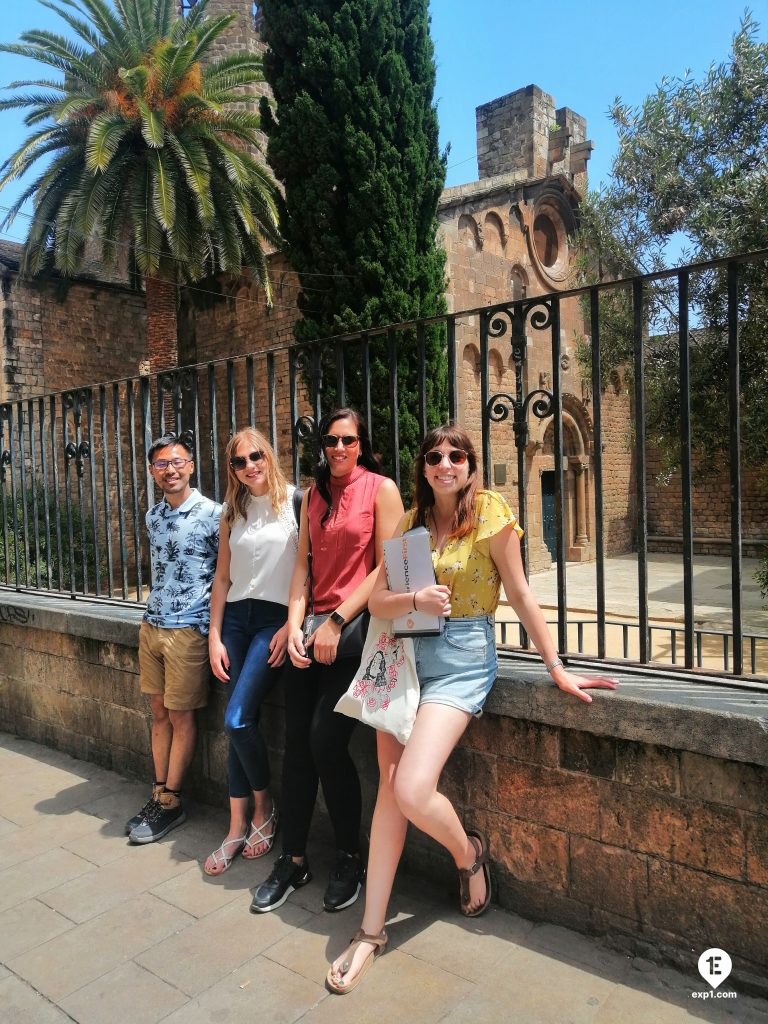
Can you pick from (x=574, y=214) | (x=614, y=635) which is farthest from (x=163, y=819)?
(x=574, y=214)

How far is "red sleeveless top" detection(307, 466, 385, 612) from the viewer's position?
305cm

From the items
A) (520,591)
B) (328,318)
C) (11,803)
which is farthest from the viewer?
(328,318)

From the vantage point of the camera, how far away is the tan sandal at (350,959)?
2500 millimetres

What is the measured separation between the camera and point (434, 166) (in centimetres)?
1295

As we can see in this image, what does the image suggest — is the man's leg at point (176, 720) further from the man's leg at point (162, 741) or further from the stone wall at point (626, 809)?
the stone wall at point (626, 809)

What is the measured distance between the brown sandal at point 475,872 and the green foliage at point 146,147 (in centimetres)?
1202

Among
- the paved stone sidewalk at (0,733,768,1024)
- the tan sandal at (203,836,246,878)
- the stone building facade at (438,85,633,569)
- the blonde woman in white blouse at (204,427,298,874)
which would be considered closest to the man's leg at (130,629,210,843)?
the paved stone sidewalk at (0,733,768,1024)

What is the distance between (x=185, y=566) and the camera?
378cm

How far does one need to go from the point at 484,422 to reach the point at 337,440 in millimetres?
610

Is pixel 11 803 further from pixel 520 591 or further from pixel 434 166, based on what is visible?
pixel 434 166

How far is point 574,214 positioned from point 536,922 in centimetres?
1932

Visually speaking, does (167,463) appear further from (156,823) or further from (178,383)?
(156,823)

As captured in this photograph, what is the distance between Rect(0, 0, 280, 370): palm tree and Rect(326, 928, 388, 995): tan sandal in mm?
12252

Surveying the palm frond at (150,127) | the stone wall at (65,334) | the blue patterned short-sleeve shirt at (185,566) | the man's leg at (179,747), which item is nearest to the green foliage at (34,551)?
the blue patterned short-sleeve shirt at (185,566)
